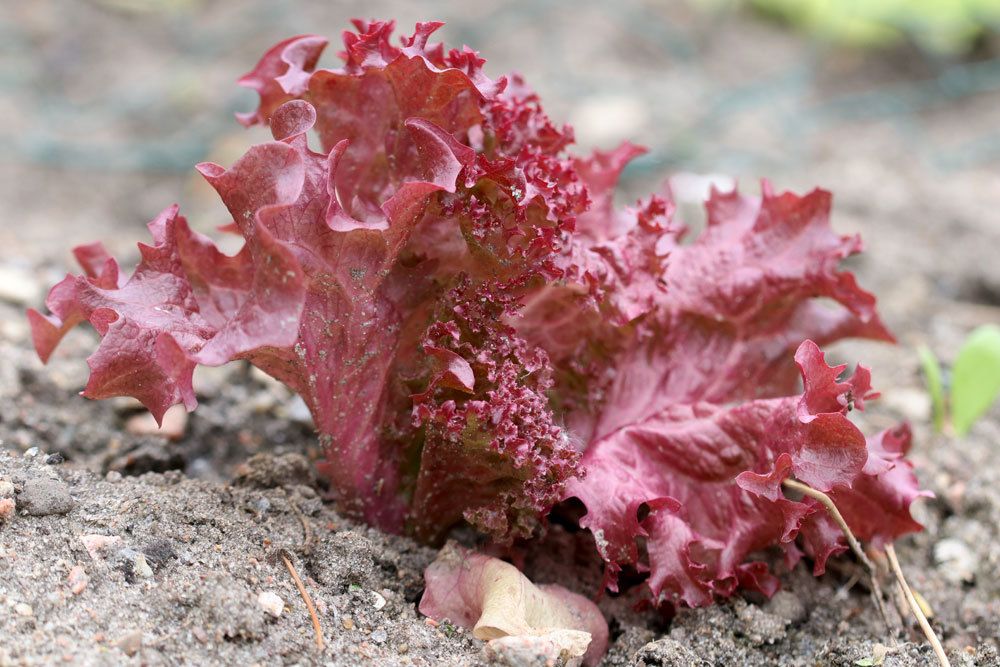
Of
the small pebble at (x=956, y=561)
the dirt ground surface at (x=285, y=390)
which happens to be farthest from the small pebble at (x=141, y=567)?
the small pebble at (x=956, y=561)

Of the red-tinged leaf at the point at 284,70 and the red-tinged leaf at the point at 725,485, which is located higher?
the red-tinged leaf at the point at 284,70

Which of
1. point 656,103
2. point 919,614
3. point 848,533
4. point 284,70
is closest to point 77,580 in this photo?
point 284,70

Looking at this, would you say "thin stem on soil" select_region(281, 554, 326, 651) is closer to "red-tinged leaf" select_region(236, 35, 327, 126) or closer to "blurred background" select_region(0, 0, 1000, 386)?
"red-tinged leaf" select_region(236, 35, 327, 126)

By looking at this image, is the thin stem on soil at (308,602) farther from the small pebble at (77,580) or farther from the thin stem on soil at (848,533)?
the thin stem on soil at (848,533)

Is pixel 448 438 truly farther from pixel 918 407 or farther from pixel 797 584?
pixel 918 407

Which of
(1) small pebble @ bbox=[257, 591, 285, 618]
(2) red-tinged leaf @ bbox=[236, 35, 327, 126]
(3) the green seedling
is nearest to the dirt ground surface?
(1) small pebble @ bbox=[257, 591, 285, 618]

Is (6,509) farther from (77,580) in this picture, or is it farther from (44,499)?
(77,580)
